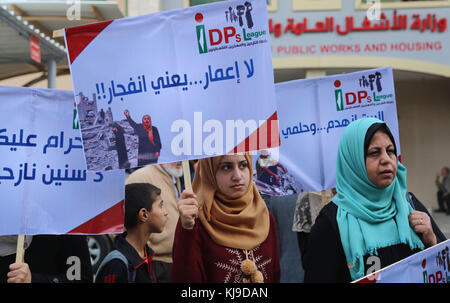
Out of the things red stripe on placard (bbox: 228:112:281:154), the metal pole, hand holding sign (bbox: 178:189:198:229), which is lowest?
hand holding sign (bbox: 178:189:198:229)

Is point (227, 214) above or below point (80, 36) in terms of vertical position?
below

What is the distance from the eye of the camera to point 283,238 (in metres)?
4.95

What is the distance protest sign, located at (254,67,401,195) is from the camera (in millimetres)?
4461

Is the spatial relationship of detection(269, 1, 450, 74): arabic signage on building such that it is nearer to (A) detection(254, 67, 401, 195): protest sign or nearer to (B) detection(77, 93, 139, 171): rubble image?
(A) detection(254, 67, 401, 195): protest sign

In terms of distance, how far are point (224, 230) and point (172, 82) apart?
31.5 inches

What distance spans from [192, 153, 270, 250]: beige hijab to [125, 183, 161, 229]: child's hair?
1.40ft

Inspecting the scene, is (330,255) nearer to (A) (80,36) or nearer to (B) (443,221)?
(A) (80,36)

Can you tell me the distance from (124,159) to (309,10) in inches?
501

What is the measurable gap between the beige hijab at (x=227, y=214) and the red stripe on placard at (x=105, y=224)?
46 centimetres

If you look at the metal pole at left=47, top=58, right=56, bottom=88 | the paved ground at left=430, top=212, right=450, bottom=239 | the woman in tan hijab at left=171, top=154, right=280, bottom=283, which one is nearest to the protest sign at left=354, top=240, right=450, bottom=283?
the woman in tan hijab at left=171, top=154, right=280, bottom=283

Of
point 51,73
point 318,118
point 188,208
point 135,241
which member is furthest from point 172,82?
point 51,73

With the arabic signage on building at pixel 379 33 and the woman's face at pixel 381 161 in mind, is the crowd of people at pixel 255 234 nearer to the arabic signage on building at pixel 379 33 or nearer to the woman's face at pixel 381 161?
the woman's face at pixel 381 161

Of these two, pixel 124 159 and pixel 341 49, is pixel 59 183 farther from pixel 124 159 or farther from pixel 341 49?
pixel 341 49

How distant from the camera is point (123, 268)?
10.1 ft
